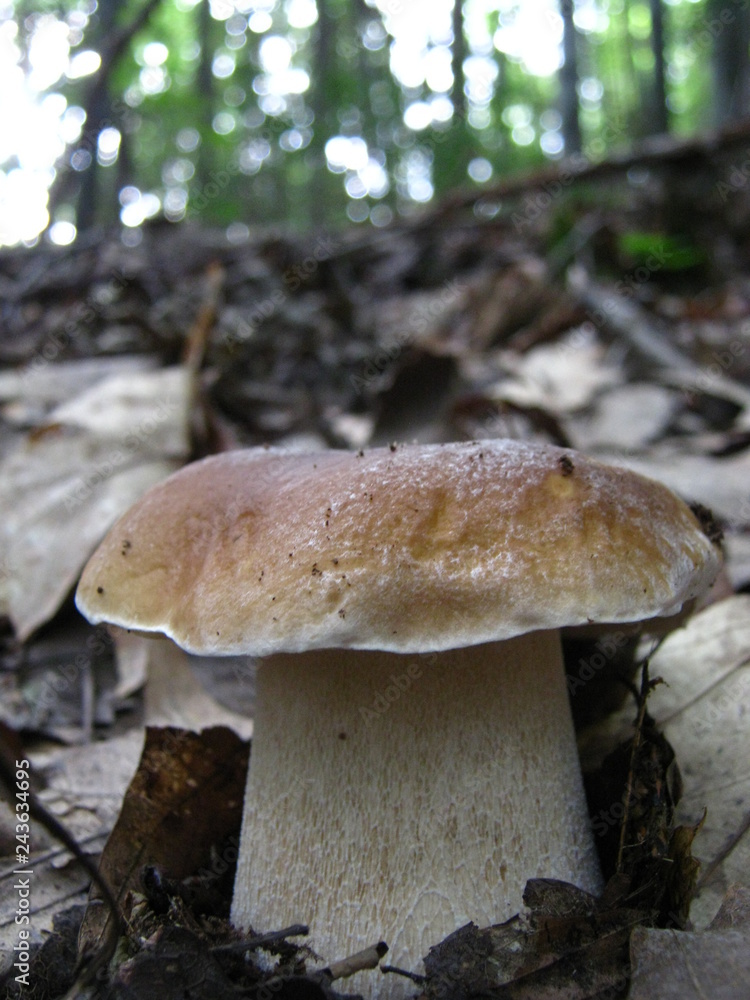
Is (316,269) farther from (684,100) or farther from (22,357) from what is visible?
(684,100)

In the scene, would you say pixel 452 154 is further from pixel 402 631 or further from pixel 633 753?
pixel 402 631

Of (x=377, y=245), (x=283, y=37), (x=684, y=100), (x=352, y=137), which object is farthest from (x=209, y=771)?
(x=684, y=100)

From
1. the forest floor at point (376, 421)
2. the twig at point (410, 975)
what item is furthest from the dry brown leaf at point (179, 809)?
the twig at point (410, 975)

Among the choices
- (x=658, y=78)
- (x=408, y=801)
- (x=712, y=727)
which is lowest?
(x=712, y=727)

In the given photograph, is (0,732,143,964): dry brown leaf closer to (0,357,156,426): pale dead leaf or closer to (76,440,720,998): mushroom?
(76,440,720,998): mushroom

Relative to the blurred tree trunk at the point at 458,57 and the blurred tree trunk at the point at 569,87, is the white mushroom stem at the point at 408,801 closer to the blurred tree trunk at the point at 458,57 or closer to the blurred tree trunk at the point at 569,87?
the blurred tree trunk at the point at 458,57

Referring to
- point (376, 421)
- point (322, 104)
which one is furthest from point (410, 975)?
point (322, 104)

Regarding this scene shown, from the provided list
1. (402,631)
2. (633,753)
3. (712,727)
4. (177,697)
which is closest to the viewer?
(402,631)
